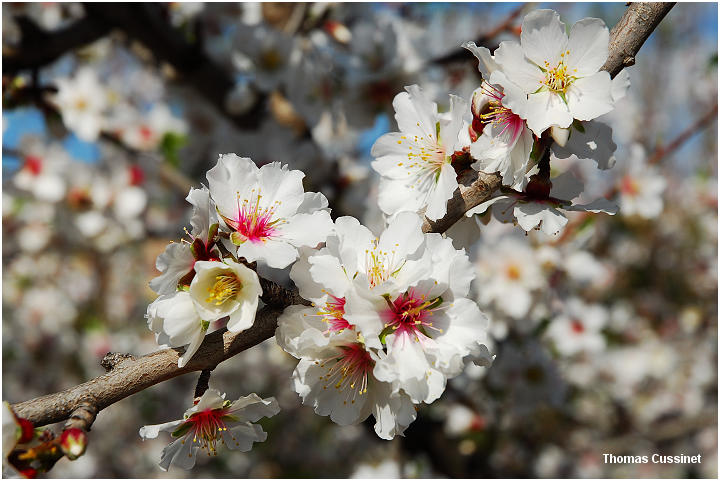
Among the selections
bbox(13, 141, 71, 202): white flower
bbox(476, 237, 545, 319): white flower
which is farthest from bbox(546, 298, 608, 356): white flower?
bbox(13, 141, 71, 202): white flower

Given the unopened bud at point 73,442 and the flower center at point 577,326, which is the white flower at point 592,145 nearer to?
the unopened bud at point 73,442

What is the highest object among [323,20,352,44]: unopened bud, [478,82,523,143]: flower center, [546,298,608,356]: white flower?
[323,20,352,44]: unopened bud

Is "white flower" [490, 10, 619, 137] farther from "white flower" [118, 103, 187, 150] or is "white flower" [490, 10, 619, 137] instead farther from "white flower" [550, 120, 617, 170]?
"white flower" [118, 103, 187, 150]

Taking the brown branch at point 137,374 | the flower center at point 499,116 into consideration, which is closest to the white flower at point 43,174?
the brown branch at point 137,374

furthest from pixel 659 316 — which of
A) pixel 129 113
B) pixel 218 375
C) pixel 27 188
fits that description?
pixel 27 188

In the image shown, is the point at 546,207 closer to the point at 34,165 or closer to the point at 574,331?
the point at 574,331

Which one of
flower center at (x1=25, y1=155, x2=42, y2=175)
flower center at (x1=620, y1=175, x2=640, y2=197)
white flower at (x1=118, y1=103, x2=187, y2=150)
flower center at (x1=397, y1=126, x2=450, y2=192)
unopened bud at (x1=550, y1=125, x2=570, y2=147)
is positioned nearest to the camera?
unopened bud at (x1=550, y1=125, x2=570, y2=147)

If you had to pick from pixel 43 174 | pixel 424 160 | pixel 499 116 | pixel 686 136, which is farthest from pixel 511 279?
pixel 43 174
